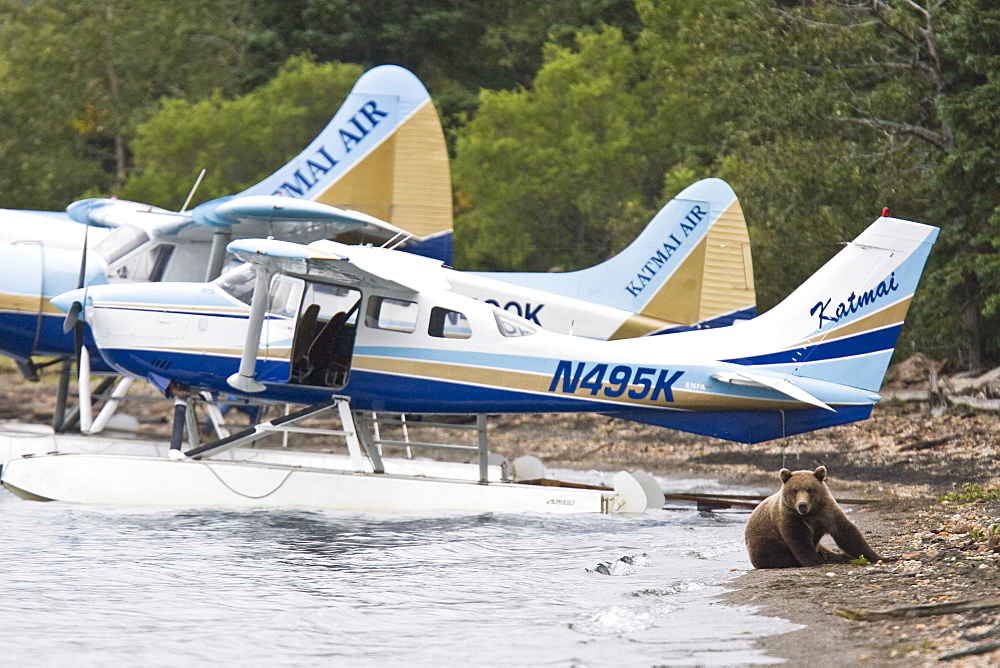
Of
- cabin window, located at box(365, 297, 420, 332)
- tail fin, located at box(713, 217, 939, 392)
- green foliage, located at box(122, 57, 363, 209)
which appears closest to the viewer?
tail fin, located at box(713, 217, 939, 392)

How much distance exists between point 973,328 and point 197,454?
10999mm

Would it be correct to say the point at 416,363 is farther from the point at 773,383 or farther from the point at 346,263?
the point at 773,383

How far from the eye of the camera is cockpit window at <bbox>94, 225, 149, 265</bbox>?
13164 mm

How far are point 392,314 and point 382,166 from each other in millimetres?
4666

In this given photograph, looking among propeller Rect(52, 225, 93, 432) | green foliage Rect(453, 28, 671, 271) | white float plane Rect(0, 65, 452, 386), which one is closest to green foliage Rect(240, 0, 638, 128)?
green foliage Rect(453, 28, 671, 271)

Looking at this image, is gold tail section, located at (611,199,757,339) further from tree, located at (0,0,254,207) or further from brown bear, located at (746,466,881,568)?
tree, located at (0,0,254,207)

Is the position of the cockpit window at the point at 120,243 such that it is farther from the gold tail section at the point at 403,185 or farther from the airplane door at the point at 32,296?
the gold tail section at the point at 403,185

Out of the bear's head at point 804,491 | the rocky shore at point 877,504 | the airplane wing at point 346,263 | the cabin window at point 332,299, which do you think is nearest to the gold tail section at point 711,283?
the rocky shore at point 877,504

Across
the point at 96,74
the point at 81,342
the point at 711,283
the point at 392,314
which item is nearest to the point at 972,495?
the point at 711,283

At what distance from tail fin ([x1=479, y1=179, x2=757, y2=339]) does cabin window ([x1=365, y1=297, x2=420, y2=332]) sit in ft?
9.78

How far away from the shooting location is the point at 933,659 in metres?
5.02

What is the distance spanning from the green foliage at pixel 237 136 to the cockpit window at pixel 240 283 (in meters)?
23.5

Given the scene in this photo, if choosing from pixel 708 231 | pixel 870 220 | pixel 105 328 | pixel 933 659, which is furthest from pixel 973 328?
pixel 933 659

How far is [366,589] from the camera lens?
24.9 feet
